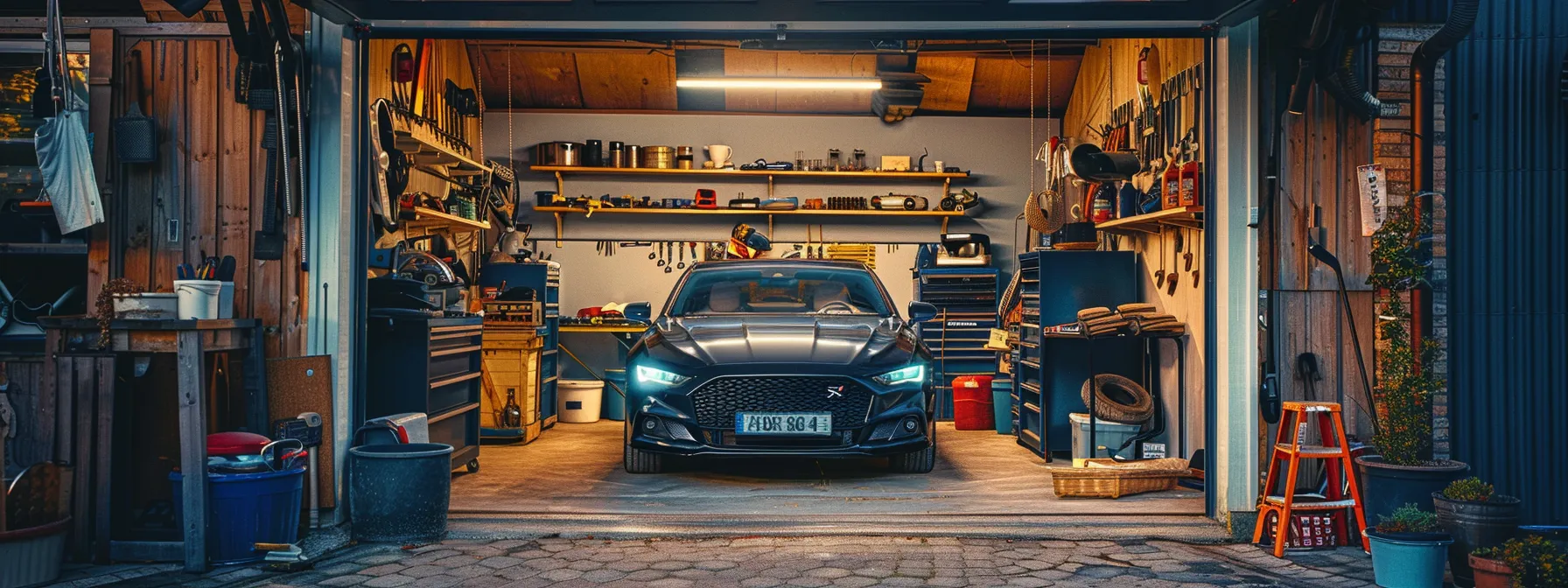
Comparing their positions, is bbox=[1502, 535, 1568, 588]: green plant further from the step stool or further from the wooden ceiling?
the wooden ceiling

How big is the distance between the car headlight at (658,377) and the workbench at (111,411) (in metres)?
2.15

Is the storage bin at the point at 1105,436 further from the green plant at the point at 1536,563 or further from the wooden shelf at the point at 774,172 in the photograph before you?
the wooden shelf at the point at 774,172

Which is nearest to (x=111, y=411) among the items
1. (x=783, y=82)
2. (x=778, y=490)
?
(x=778, y=490)

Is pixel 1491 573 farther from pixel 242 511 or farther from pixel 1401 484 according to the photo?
pixel 242 511

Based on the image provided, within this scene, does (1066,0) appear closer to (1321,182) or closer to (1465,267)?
(1321,182)

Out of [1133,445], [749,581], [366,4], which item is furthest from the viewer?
[1133,445]

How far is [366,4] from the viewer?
15.7ft

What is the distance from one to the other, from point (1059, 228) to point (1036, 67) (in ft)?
8.80

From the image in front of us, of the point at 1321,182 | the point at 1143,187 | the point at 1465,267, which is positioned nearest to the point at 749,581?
the point at 1321,182

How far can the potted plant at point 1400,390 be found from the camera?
4.50 meters

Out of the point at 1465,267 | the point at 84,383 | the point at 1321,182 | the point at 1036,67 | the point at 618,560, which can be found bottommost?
the point at 618,560

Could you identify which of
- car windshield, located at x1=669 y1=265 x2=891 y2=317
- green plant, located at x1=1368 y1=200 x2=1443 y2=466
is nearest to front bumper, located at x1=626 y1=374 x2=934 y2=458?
car windshield, located at x1=669 y1=265 x2=891 y2=317

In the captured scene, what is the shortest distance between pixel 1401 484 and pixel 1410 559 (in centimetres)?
59

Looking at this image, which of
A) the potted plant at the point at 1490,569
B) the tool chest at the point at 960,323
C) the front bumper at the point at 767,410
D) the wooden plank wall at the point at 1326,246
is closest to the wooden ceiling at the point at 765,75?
the tool chest at the point at 960,323
